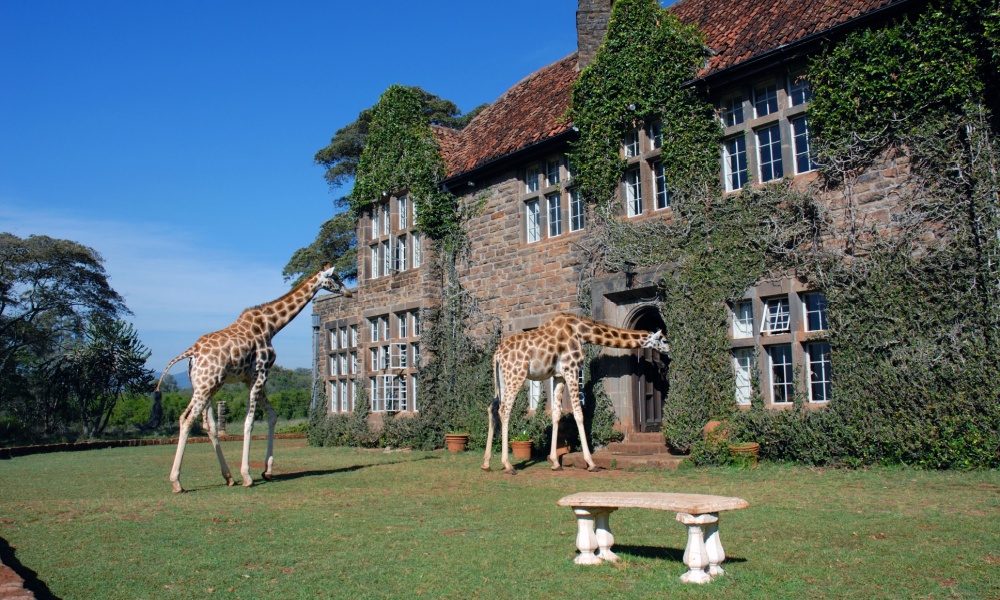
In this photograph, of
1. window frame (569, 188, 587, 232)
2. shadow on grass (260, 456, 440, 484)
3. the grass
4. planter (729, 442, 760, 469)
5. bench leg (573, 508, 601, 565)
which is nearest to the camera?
the grass

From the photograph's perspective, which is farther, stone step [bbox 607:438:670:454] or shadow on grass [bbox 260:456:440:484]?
stone step [bbox 607:438:670:454]

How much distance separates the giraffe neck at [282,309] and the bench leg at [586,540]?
7.98m

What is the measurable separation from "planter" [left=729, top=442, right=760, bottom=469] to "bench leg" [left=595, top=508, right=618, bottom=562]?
6043mm

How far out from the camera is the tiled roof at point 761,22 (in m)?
11.8

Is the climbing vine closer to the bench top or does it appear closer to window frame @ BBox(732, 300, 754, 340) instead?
window frame @ BBox(732, 300, 754, 340)

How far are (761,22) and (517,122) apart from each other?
6156 mm

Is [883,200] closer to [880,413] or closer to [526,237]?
[880,413]

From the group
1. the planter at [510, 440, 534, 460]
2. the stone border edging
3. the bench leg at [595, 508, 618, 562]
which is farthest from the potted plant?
the stone border edging

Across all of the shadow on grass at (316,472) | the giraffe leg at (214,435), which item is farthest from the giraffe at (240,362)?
the shadow on grass at (316,472)

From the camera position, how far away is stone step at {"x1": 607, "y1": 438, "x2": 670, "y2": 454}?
13.3 meters

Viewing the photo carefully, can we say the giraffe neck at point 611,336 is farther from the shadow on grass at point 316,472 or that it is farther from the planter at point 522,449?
the shadow on grass at point 316,472

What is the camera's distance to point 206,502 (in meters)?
9.83

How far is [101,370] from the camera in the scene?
28797mm

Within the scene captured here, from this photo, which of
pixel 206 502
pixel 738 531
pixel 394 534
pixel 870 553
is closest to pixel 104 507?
pixel 206 502
